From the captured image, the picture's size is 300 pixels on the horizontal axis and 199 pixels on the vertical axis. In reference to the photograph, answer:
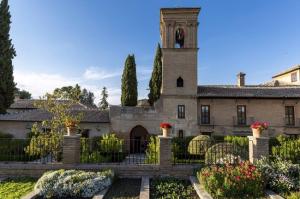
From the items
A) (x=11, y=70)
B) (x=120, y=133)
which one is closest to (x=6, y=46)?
(x=11, y=70)

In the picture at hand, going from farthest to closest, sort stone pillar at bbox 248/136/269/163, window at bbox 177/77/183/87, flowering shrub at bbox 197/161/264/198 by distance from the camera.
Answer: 1. window at bbox 177/77/183/87
2. stone pillar at bbox 248/136/269/163
3. flowering shrub at bbox 197/161/264/198

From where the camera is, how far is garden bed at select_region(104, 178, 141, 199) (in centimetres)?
720

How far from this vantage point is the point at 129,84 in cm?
2450

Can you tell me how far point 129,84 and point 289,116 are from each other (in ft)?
54.3

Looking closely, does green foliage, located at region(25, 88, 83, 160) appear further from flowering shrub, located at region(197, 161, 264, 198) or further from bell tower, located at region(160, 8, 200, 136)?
bell tower, located at region(160, 8, 200, 136)

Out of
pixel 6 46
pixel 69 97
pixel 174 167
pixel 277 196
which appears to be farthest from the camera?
pixel 6 46

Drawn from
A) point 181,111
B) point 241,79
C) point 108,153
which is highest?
point 241,79

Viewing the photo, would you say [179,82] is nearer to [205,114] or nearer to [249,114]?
[205,114]

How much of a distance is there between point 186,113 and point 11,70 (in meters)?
15.6

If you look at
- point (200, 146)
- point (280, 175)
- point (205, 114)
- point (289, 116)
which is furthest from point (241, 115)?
point (280, 175)

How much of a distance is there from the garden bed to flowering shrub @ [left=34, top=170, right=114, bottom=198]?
0.39 meters

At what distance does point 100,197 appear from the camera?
22.8ft

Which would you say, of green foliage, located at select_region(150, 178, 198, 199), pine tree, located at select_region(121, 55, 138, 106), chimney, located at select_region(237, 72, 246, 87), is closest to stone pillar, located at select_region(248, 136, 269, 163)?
green foliage, located at select_region(150, 178, 198, 199)

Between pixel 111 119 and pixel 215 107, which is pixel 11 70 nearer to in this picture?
pixel 111 119
